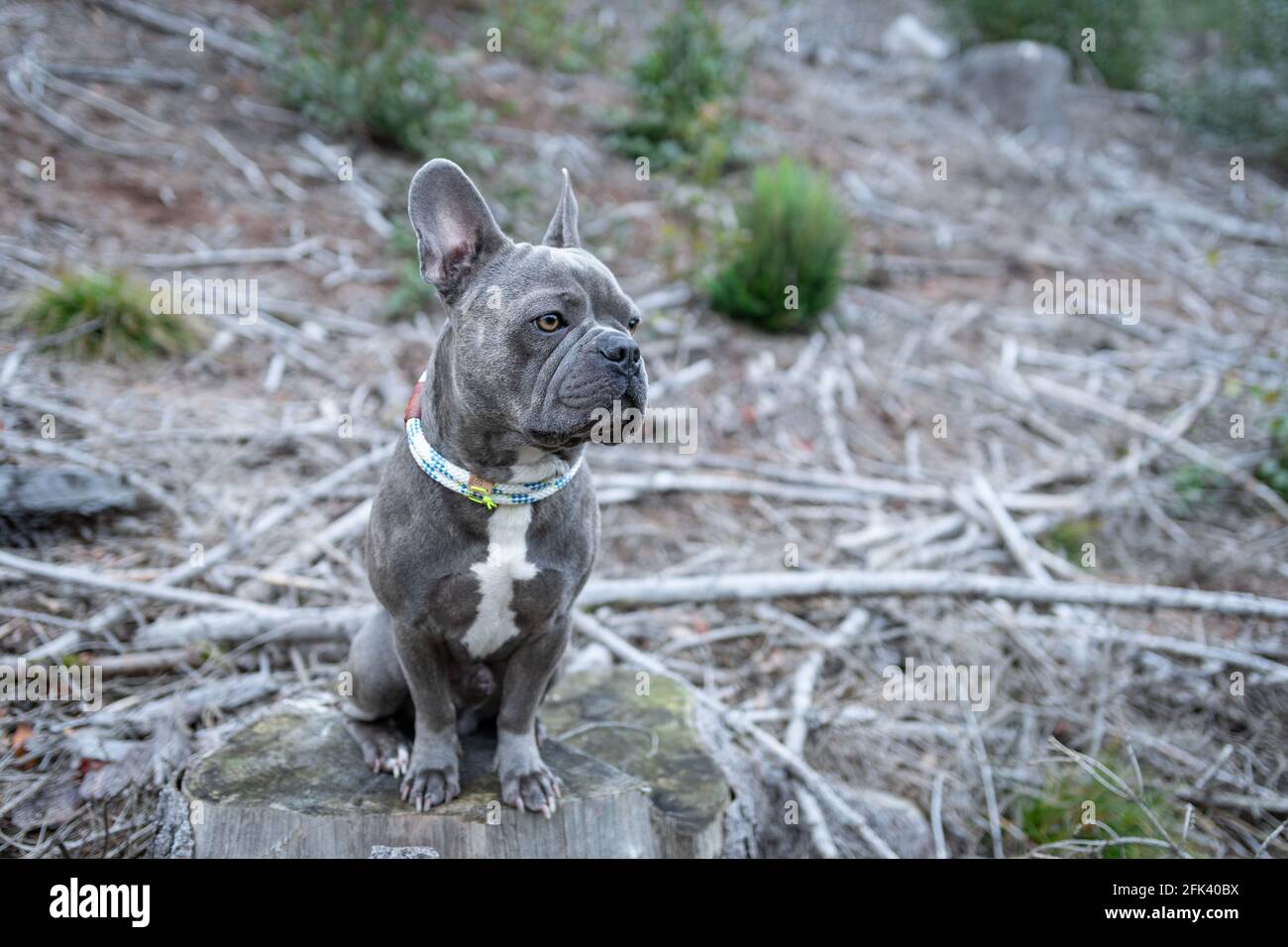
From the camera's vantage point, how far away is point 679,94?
10156 millimetres

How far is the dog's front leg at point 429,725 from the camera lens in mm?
2816

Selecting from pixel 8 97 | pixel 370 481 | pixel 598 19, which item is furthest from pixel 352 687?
pixel 598 19

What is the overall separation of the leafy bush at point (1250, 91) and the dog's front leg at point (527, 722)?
13687 mm

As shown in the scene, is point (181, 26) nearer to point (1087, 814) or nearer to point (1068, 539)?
point (1068, 539)

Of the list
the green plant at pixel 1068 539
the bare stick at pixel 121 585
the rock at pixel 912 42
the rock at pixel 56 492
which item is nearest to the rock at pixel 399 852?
the bare stick at pixel 121 585

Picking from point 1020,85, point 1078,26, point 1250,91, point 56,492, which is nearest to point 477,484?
point 56,492

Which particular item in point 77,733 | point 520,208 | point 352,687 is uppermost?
point 520,208

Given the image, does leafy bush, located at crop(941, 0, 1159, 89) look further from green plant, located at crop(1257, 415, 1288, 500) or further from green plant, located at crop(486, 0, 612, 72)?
green plant, located at crop(1257, 415, 1288, 500)

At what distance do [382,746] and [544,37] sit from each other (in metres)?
10.3

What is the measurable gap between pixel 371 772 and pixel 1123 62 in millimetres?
16492

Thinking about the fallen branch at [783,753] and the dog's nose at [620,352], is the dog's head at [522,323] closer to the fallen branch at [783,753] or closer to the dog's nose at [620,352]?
the dog's nose at [620,352]

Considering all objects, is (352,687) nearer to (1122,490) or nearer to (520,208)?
(1122,490)

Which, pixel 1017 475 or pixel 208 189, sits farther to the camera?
pixel 208 189

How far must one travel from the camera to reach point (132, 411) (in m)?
5.31
